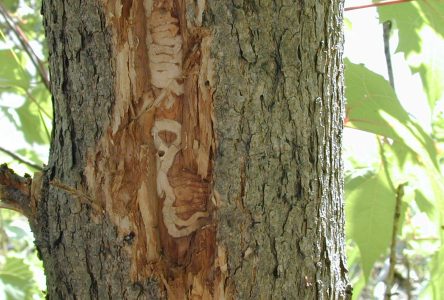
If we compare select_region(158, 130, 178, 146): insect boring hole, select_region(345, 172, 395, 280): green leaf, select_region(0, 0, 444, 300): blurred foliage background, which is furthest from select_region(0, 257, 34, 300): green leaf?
select_region(158, 130, 178, 146): insect boring hole

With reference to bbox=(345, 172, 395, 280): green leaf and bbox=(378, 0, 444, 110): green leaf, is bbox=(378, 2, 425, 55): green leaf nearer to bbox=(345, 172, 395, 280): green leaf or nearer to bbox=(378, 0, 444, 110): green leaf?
bbox=(378, 0, 444, 110): green leaf

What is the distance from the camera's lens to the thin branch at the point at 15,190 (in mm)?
576

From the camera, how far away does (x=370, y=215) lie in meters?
0.90

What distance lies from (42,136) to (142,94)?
853 millimetres

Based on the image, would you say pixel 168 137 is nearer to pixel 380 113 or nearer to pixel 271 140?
pixel 271 140

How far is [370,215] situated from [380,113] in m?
0.18

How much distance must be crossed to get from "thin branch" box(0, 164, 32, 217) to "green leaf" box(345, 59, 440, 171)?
43 cm

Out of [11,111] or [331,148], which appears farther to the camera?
[11,111]

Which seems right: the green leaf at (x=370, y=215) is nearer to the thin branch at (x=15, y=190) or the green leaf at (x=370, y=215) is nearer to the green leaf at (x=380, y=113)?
the green leaf at (x=380, y=113)

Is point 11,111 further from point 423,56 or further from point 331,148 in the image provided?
point 331,148

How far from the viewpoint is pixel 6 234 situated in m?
1.51

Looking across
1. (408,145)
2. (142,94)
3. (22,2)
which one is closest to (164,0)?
(142,94)

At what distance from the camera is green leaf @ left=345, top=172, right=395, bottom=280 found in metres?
0.87

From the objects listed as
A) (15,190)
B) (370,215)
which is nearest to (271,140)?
(15,190)
